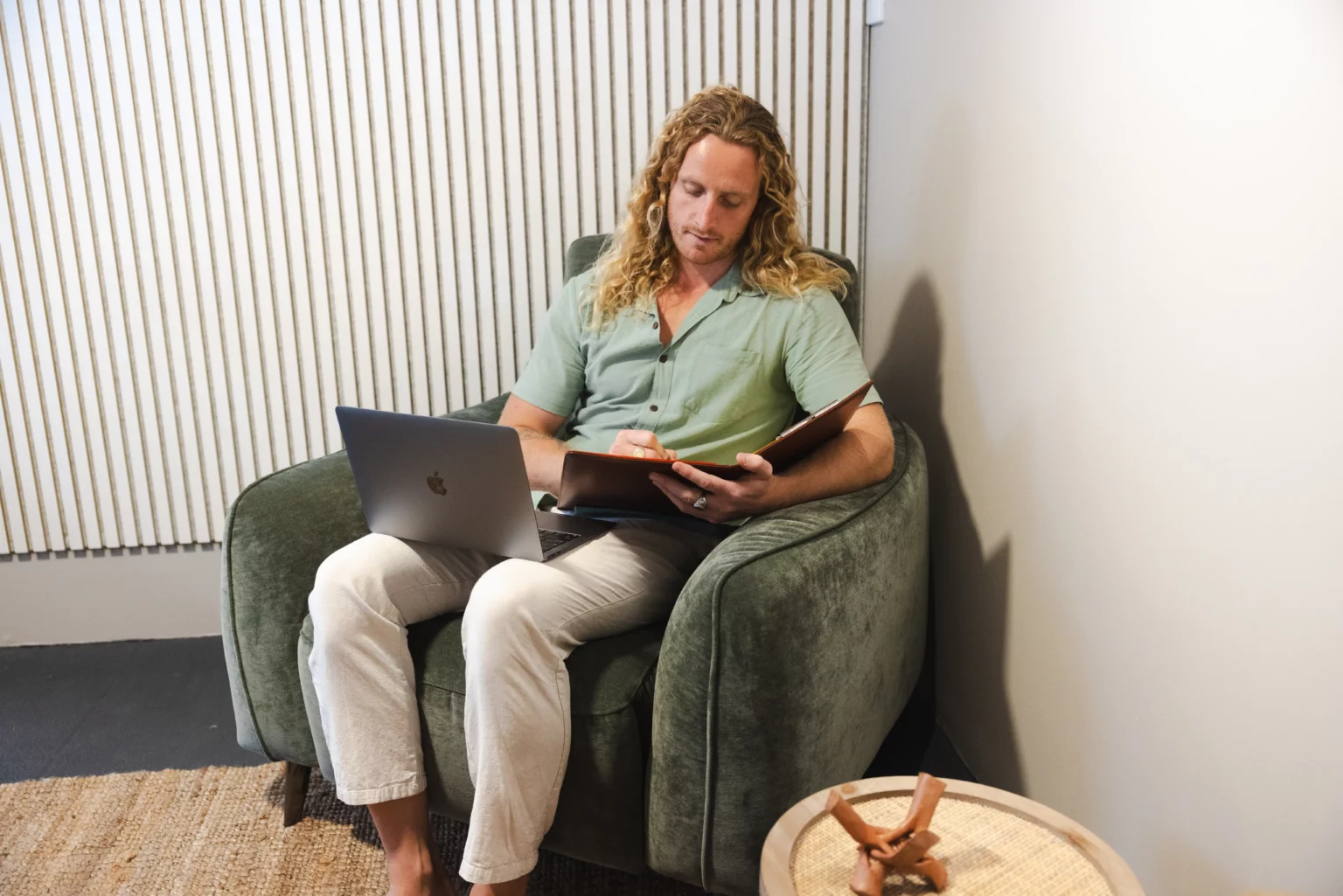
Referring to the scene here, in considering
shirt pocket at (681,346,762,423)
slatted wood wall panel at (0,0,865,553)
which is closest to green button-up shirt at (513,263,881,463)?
shirt pocket at (681,346,762,423)

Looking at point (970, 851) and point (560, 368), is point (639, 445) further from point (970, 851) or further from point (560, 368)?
point (970, 851)

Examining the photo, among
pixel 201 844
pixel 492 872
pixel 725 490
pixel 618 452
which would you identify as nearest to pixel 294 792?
pixel 201 844

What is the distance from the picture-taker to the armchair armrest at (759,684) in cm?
118

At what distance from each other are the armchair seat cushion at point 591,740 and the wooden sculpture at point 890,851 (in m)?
0.44

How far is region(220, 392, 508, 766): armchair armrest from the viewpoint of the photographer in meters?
1.57

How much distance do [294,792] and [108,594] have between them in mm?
1062

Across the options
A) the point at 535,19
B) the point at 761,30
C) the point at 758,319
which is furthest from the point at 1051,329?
the point at 535,19

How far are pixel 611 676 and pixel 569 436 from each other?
23.8 inches

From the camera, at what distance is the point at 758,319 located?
165 centimetres

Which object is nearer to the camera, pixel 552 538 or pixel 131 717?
pixel 552 538

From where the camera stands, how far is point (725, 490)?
4.36 ft

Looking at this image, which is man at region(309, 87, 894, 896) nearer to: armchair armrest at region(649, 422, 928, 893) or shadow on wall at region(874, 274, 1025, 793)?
armchair armrest at region(649, 422, 928, 893)

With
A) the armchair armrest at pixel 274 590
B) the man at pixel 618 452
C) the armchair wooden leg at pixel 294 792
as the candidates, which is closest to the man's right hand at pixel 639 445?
the man at pixel 618 452

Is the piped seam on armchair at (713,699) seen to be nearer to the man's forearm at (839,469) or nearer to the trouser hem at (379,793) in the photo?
the man's forearm at (839,469)
